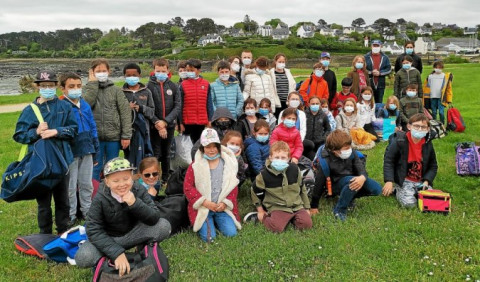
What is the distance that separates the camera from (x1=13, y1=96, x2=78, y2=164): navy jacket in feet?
16.6

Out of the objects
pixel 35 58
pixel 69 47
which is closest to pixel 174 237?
pixel 35 58

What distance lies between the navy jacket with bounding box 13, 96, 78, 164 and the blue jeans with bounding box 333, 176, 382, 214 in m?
4.16

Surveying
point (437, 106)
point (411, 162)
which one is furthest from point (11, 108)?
point (411, 162)

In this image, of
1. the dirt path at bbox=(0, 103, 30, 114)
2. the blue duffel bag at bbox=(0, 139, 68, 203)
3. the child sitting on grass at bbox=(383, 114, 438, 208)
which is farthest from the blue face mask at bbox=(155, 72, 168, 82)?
the dirt path at bbox=(0, 103, 30, 114)

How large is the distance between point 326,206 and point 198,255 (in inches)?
A: 103

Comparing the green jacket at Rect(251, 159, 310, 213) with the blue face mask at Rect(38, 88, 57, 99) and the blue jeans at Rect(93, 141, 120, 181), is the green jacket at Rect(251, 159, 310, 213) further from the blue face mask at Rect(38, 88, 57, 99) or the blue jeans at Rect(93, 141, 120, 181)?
the blue face mask at Rect(38, 88, 57, 99)

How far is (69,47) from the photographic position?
146250 mm

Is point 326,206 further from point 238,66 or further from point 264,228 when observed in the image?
point 238,66

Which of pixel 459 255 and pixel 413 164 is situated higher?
pixel 413 164

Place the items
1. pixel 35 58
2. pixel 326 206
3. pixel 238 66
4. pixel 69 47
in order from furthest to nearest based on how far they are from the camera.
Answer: pixel 69 47
pixel 35 58
pixel 238 66
pixel 326 206

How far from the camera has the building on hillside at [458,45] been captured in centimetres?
9849

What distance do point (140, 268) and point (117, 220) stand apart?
0.65 meters

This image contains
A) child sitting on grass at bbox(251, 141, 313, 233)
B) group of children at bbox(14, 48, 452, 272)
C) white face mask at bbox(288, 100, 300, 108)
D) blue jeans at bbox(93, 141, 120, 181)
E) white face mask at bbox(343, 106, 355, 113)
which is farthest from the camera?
white face mask at bbox(343, 106, 355, 113)

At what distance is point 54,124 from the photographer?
5.25m
